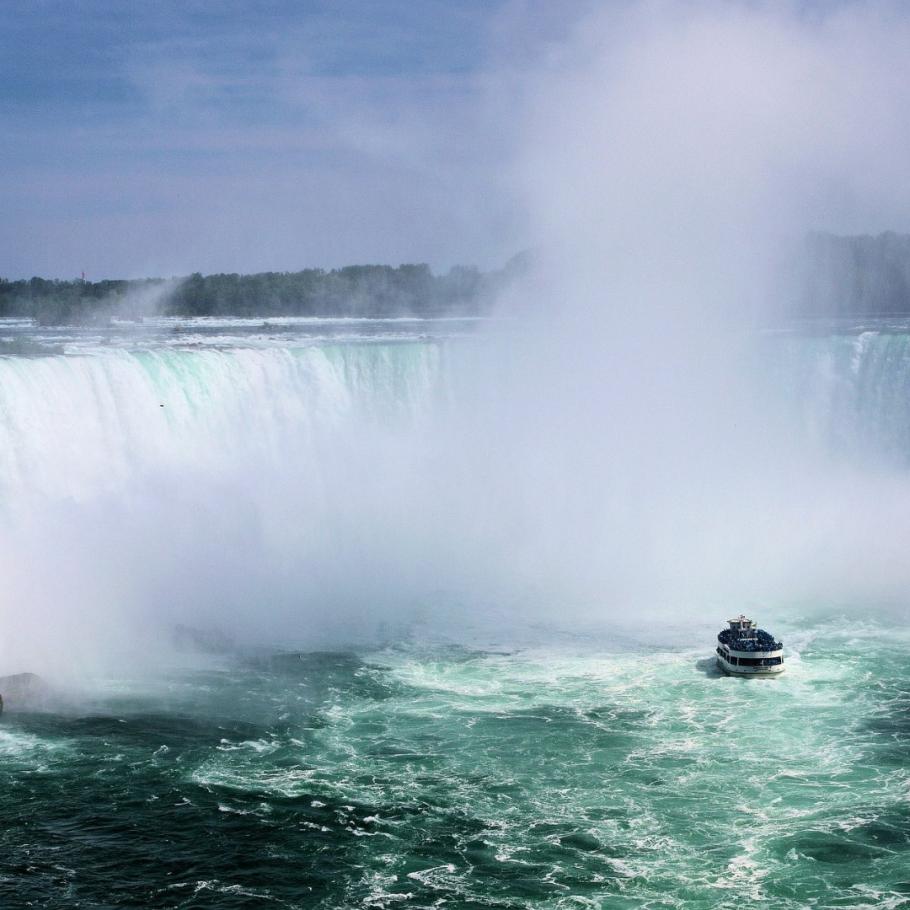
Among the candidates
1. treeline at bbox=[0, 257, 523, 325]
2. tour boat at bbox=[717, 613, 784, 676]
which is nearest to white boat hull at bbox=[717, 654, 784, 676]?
tour boat at bbox=[717, 613, 784, 676]

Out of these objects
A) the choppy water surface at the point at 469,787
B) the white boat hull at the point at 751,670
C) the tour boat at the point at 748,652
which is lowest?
the choppy water surface at the point at 469,787

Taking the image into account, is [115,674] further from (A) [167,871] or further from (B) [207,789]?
(A) [167,871]

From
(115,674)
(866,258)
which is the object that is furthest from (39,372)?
(866,258)

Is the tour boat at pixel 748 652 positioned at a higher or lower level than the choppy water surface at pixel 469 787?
higher

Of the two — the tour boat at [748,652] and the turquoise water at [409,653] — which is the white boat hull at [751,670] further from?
the turquoise water at [409,653]

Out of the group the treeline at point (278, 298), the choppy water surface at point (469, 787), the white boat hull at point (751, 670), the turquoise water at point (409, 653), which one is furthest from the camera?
the treeline at point (278, 298)

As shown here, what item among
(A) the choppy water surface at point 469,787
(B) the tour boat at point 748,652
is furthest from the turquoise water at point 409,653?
(B) the tour boat at point 748,652
